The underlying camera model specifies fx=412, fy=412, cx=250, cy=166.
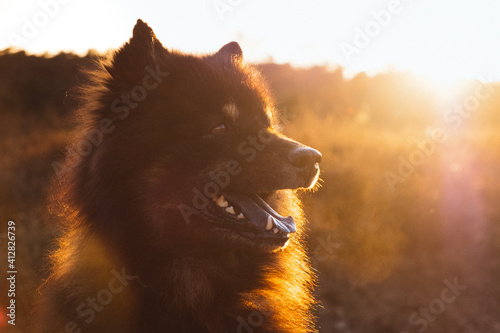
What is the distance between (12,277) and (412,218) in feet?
22.1

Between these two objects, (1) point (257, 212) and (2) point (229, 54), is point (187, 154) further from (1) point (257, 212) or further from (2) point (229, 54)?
(2) point (229, 54)

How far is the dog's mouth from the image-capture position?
2.90 metres

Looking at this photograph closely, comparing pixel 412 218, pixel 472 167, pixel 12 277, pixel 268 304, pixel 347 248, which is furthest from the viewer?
pixel 472 167

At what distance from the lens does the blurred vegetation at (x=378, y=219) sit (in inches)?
229

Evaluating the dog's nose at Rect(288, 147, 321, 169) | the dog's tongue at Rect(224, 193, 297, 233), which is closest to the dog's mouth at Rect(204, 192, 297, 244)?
the dog's tongue at Rect(224, 193, 297, 233)

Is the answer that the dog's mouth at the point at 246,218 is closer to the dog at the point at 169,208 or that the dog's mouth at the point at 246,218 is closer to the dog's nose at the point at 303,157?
the dog at the point at 169,208

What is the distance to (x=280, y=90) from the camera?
25031 mm

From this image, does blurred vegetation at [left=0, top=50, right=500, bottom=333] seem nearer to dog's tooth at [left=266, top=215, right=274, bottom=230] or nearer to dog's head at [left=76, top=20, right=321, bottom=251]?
dog's head at [left=76, top=20, right=321, bottom=251]

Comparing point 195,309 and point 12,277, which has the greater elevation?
point 195,309

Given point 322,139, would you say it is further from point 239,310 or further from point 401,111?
point 401,111

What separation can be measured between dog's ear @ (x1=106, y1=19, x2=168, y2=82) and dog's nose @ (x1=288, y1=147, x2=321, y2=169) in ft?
3.99

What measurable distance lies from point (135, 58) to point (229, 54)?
113 centimetres

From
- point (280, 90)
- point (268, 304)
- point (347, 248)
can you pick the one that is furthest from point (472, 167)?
point (280, 90)

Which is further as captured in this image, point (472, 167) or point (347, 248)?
point (472, 167)
